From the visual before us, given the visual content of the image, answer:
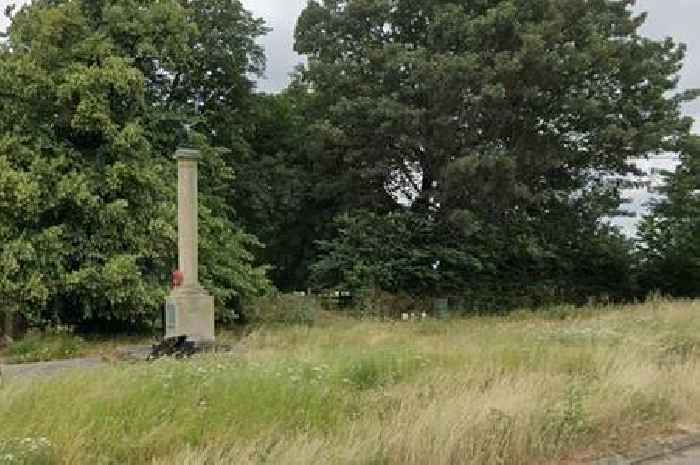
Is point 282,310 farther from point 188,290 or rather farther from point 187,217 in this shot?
point 188,290

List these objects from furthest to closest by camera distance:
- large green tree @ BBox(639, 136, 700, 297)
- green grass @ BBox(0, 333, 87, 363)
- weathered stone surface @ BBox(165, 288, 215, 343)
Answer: large green tree @ BBox(639, 136, 700, 297)
green grass @ BBox(0, 333, 87, 363)
weathered stone surface @ BBox(165, 288, 215, 343)

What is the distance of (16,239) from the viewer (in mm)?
16047

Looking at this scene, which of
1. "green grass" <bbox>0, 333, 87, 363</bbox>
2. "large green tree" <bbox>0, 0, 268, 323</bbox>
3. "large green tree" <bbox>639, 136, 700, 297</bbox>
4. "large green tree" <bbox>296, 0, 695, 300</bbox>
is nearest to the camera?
"green grass" <bbox>0, 333, 87, 363</bbox>

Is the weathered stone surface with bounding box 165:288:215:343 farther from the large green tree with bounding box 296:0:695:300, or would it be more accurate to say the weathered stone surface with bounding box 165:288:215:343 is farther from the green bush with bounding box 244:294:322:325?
the large green tree with bounding box 296:0:695:300

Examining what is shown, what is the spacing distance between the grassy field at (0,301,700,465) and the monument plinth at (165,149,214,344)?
175 inches

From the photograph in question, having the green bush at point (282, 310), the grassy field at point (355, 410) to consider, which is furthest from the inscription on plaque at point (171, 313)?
the green bush at point (282, 310)

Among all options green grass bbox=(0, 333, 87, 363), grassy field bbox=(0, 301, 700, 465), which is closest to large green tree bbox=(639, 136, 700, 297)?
grassy field bbox=(0, 301, 700, 465)

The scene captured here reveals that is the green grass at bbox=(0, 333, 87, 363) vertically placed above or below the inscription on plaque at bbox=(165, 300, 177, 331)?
below

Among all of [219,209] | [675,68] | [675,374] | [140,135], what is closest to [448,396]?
[675,374]

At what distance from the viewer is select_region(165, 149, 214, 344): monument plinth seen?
43.1ft

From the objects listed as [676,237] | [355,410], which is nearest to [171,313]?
[355,410]

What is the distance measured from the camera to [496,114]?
84.3ft

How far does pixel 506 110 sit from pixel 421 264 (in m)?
6.11

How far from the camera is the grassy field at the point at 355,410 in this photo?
519 centimetres
